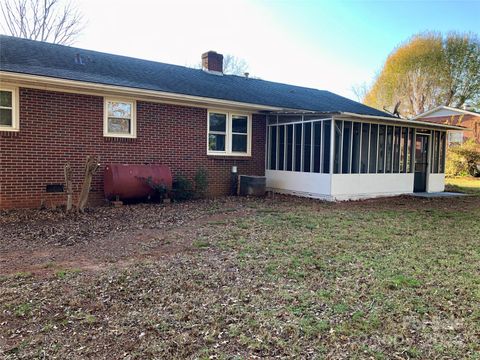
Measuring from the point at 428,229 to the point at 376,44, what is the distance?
30480mm

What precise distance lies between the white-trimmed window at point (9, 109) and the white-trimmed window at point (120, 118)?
1905 millimetres

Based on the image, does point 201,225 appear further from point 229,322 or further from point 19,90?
point 19,90

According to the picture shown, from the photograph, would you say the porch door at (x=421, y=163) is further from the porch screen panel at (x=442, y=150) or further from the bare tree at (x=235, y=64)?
the bare tree at (x=235, y=64)

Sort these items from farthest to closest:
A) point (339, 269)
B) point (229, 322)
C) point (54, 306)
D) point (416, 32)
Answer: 1. point (416, 32)
2. point (339, 269)
3. point (54, 306)
4. point (229, 322)

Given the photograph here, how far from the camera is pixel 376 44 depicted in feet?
108

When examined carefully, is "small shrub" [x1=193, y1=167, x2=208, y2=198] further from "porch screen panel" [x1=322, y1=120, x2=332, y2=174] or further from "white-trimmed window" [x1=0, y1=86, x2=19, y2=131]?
"white-trimmed window" [x1=0, y1=86, x2=19, y2=131]

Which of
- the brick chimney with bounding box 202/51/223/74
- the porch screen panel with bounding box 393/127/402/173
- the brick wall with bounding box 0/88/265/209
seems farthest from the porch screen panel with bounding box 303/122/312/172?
the brick chimney with bounding box 202/51/223/74

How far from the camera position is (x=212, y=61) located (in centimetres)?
1480

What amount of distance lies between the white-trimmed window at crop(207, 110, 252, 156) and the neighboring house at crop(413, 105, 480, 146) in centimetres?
1940

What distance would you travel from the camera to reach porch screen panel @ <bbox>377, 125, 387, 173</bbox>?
11.5 m

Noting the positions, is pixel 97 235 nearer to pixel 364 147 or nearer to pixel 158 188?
pixel 158 188

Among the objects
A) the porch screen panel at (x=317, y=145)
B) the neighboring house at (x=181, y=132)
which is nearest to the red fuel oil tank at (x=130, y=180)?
the neighboring house at (x=181, y=132)

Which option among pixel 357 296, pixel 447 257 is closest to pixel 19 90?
pixel 357 296

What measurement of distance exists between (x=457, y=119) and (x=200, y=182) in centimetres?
2447
